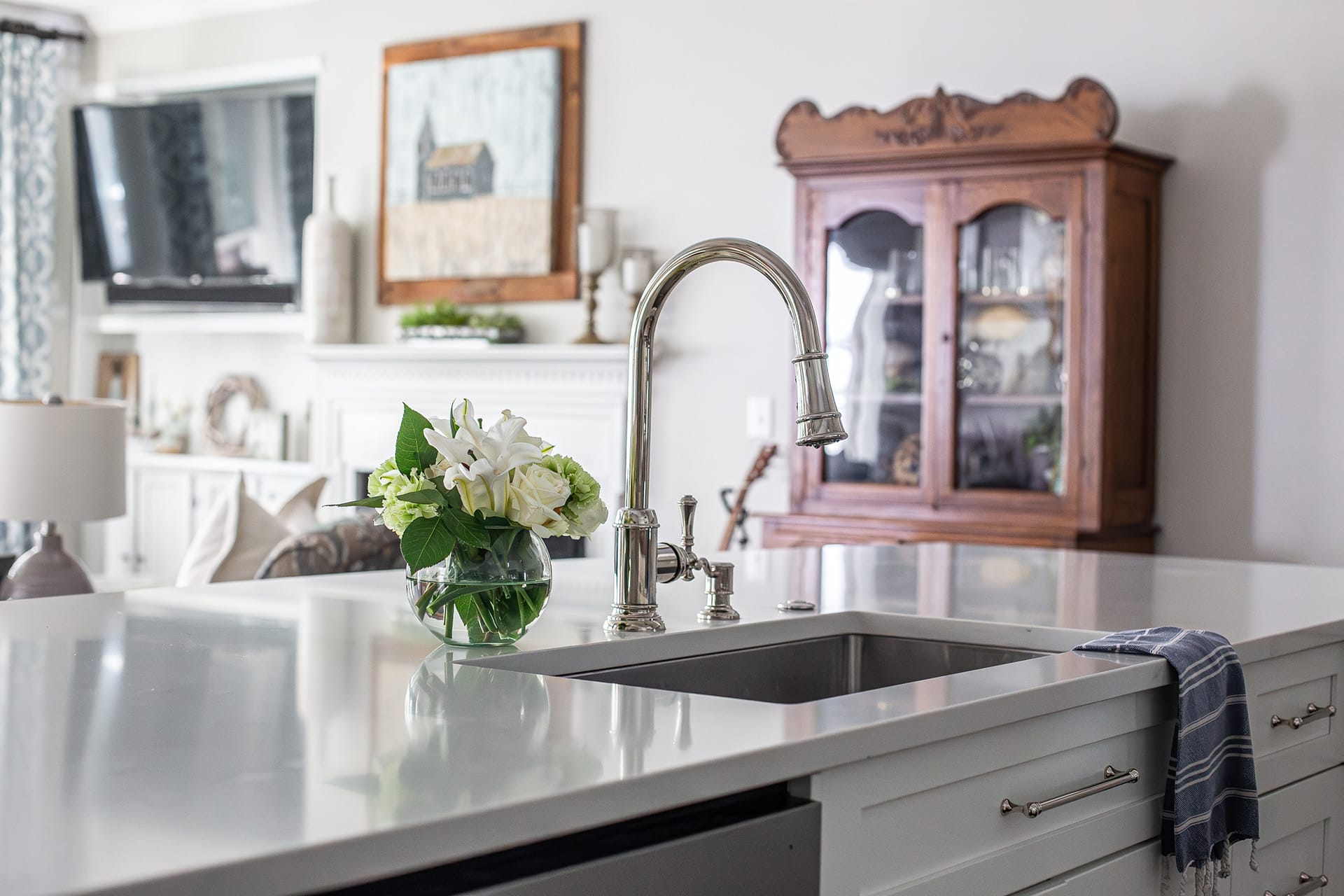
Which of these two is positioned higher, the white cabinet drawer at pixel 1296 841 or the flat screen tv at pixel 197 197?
the flat screen tv at pixel 197 197

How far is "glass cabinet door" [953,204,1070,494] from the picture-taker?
384 centimetres

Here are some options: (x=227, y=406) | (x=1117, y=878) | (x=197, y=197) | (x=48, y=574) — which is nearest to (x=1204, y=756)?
(x=1117, y=878)

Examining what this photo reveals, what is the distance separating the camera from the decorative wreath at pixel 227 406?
19.7 feet

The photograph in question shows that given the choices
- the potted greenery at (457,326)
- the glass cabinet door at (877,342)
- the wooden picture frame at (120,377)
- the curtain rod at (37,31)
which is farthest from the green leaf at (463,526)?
the curtain rod at (37,31)

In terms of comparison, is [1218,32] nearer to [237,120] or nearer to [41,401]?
[41,401]

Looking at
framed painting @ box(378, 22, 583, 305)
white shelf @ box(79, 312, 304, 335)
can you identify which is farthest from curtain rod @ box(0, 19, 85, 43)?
framed painting @ box(378, 22, 583, 305)

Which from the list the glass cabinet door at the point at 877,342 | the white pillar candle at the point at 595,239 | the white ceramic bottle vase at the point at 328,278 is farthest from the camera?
the white ceramic bottle vase at the point at 328,278

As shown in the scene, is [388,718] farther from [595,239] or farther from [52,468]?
[595,239]

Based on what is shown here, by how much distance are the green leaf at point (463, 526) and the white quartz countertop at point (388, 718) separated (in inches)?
4.4

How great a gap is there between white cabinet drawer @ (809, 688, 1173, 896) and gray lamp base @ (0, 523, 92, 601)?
2.35 meters

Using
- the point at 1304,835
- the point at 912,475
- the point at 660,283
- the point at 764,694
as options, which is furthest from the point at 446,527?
the point at 912,475

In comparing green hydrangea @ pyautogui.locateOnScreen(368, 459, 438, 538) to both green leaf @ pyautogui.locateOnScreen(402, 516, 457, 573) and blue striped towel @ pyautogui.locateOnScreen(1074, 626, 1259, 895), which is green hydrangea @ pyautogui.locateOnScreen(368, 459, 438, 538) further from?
blue striped towel @ pyautogui.locateOnScreen(1074, 626, 1259, 895)

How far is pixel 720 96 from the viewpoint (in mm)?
4836

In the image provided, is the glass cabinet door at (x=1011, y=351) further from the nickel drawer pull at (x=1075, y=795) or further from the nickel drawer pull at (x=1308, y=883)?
the nickel drawer pull at (x=1075, y=795)
